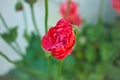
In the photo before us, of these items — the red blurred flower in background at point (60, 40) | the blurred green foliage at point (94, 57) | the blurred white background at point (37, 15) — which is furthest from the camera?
the blurred green foliage at point (94, 57)

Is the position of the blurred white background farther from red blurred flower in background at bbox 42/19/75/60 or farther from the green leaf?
red blurred flower in background at bbox 42/19/75/60

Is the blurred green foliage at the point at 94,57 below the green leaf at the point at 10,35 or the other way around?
below

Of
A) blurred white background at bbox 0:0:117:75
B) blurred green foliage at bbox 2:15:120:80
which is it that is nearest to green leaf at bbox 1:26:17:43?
blurred white background at bbox 0:0:117:75

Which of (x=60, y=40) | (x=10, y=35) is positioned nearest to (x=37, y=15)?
(x=10, y=35)

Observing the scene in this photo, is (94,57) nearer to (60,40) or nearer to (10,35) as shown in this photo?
(10,35)

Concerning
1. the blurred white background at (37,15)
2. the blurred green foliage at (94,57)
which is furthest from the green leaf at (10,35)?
the blurred green foliage at (94,57)

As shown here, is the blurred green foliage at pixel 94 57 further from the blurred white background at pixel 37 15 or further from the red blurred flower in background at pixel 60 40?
the red blurred flower in background at pixel 60 40
